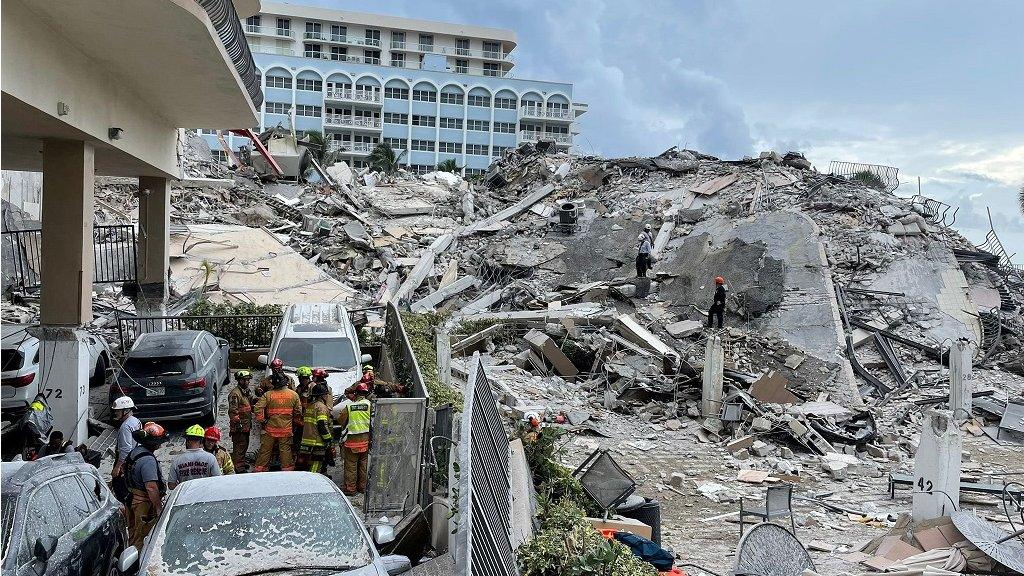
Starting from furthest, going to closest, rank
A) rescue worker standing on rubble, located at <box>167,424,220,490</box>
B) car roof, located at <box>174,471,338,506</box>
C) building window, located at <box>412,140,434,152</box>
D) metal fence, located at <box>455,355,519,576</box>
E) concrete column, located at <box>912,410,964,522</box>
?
building window, located at <box>412,140,434,152</box>
concrete column, located at <box>912,410,964,522</box>
rescue worker standing on rubble, located at <box>167,424,220,490</box>
car roof, located at <box>174,471,338,506</box>
metal fence, located at <box>455,355,519,576</box>

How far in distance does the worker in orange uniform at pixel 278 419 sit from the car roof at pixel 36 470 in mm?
2557

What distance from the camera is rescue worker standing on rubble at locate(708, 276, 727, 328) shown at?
760 inches

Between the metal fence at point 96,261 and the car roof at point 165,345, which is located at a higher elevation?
the metal fence at point 96,261

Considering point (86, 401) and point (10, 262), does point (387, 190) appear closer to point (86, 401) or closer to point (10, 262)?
point (10, 262)

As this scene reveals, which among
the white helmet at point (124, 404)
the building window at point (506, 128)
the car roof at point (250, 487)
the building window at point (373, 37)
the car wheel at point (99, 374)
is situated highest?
the building window at point (373, 37)

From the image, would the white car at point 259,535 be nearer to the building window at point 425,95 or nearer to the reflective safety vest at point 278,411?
the reflective safety vest at point 278,411

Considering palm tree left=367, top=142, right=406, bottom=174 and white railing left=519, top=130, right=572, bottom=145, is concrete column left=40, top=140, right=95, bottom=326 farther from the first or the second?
white railing left=519, top=130, right=572, bottom=145

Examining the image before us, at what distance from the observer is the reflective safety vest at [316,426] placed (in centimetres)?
923

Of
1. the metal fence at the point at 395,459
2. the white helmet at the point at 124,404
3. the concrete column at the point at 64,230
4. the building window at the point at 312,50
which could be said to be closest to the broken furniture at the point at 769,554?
the metal fence at the point at 395,459

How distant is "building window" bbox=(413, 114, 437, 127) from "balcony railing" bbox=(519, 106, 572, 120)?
331 inches

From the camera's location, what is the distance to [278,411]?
9141mm

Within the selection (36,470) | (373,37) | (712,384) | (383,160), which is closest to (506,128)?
(373,37)

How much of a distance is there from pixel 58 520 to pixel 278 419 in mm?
3354

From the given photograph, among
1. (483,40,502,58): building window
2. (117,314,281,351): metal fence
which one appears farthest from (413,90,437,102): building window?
(117,314,281,351): metal fence
